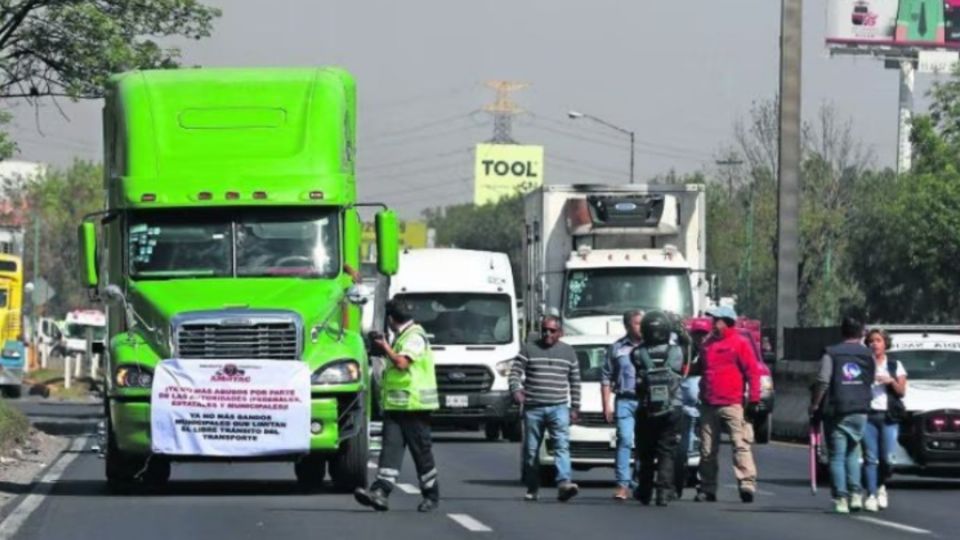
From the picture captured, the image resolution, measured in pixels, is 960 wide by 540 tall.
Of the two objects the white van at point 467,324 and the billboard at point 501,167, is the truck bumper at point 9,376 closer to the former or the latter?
the white van at point 467,324

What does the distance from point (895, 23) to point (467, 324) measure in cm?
8152

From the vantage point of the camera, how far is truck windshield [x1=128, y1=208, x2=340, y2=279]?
23312mm

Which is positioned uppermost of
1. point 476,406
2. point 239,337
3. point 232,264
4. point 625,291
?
point 232,264

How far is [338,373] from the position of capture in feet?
74.1

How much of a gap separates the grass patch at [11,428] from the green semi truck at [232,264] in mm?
7840

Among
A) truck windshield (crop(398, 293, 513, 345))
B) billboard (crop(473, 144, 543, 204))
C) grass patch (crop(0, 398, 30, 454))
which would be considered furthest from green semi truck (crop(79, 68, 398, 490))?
billboard (crop(473, 144, 543, 204))

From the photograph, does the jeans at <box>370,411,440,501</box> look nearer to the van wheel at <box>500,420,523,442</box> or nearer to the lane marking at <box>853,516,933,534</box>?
the lane marking at <box>853,516,933,534</box>

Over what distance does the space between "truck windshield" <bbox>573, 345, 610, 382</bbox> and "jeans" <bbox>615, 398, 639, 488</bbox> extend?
12.2ft

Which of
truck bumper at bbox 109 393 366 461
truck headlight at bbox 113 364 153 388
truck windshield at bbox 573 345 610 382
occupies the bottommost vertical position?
truck bumper at bbox 109 393 366 461

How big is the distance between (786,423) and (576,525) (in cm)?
2177

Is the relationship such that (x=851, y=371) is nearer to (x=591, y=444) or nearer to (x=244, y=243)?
(x=591, y=444)

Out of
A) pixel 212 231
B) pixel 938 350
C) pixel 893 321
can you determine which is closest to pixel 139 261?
pixel 212 231

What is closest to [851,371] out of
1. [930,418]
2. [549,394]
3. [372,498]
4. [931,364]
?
[549,394]

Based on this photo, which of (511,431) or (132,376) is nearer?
(132,376)
